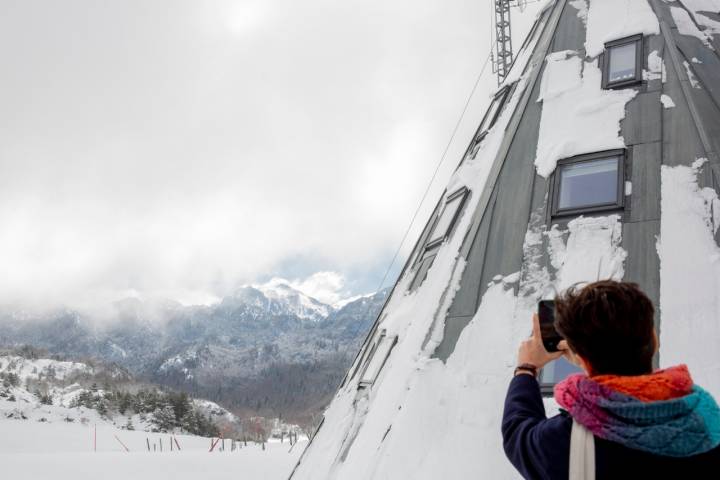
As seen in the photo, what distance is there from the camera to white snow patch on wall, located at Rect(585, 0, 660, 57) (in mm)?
6633

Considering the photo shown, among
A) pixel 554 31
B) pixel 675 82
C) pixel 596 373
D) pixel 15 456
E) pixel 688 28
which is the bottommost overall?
pixel 15 456

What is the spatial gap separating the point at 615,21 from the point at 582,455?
724 cm

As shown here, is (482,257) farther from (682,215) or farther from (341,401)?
(341,401)

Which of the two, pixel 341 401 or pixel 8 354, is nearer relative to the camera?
pixel 341 401

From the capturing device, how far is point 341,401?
22.0ft

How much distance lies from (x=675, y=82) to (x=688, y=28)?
173 centimetres

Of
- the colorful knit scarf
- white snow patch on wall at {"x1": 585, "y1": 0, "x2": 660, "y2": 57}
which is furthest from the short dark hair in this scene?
white snow patch on wall at {"x1": 585, "y1": 0, "x2": 660, "y2": 57}

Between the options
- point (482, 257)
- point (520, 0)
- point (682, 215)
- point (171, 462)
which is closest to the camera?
point (682, 215)

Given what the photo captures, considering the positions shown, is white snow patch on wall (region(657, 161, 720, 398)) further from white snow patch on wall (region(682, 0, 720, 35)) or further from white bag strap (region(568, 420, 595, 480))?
white snow patch on wall (region(682, 0, 720, 35))

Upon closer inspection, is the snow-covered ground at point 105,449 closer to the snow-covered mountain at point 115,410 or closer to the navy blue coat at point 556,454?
the snow-covered mountain at point 115,410

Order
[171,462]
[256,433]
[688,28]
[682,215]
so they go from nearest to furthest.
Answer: [682,215]
[688,28]
[171,462]
[256,433]

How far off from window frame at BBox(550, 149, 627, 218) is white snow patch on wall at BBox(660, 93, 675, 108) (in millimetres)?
804

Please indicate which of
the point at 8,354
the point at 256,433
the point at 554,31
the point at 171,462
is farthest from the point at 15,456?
the point at 8,354

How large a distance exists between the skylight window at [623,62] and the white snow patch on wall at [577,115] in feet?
0.41
